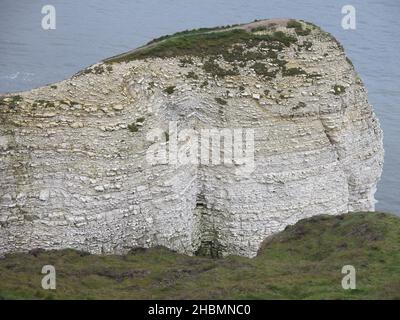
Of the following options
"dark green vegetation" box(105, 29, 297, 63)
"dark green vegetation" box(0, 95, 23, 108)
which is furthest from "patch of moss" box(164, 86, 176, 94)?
"dark green vegetation" box(0, 95, 23, 108)

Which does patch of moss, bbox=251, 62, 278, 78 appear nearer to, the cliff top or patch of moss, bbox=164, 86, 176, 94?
the cliff top

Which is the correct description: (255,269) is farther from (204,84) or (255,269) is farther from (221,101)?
(204,84)

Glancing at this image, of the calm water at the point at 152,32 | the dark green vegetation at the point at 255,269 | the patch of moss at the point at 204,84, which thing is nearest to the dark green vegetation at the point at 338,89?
the dark green vegetation at the point at 255,269

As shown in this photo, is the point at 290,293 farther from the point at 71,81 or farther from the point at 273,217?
the point at 71,81

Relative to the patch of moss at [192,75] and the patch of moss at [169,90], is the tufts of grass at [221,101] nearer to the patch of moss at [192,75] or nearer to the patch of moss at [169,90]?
the patch of moss at [192,75]

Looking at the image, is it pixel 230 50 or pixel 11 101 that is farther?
pixel 230 50

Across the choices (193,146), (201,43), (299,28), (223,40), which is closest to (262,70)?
(223,40)
